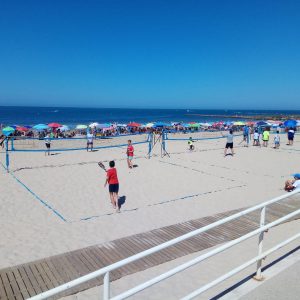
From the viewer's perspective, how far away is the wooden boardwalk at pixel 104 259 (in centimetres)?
392

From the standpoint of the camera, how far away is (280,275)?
11.5 ft

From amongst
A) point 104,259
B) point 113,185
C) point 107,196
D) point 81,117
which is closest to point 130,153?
point 107,196

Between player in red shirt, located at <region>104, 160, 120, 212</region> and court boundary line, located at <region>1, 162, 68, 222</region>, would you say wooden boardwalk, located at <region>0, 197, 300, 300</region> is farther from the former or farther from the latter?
court boundary line, located at <region>1, 162, 68, 222</region>

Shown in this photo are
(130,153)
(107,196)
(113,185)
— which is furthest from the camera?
(130,153)

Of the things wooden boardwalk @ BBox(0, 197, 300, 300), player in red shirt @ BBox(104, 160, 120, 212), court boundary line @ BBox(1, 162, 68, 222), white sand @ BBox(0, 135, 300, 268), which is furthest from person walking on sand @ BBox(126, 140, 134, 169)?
wooden boardwalk @ BBox(0, 197, 300, 300)

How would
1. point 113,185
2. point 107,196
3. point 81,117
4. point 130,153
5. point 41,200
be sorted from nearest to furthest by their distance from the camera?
point 113,185 → point 41,200 → point 107,196 → point 130,153 → point 81,117

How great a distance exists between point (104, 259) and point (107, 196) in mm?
4003

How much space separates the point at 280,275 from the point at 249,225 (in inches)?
100

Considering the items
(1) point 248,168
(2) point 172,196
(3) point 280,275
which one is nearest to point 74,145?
(1) point 248,168

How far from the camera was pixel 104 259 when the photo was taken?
4609 millimetres

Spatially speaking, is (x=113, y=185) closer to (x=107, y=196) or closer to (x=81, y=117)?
(x=107, y=196)

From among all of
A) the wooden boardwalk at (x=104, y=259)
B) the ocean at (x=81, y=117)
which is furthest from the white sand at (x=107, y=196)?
the ocean at (x=81, y=117)

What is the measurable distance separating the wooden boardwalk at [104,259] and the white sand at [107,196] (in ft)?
1.53

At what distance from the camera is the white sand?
574cm
